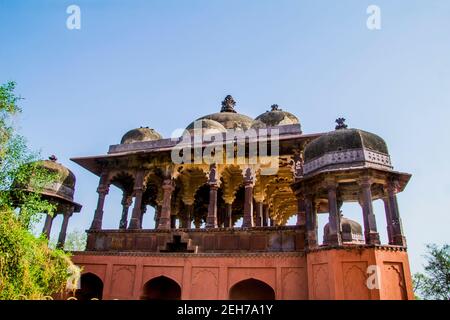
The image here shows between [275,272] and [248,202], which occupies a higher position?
[248,202]

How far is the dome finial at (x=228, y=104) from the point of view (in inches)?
946

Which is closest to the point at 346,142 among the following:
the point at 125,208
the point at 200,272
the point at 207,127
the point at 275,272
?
the point at 275,272

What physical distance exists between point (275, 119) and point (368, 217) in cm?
805

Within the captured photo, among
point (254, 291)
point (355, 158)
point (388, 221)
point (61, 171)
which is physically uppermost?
point (61, 171)

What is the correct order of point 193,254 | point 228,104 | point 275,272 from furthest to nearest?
point 228,104 → point 193,254 → point 275,272

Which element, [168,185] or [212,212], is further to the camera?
[168,185]

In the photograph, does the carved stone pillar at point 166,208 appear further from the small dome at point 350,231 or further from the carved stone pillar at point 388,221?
the carved stone pillar at point 388,221

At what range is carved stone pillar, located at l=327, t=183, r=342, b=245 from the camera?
11.5m

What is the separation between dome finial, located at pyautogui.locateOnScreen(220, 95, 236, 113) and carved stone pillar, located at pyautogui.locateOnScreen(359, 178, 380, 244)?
13.5 meters

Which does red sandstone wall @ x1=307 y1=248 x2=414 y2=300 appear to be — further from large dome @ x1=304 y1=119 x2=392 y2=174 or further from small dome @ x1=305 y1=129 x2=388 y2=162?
small dome @ x1=305 y1=129 x2=388 y2=162

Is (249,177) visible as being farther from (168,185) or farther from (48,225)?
(48,225)

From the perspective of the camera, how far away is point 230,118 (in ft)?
72.7

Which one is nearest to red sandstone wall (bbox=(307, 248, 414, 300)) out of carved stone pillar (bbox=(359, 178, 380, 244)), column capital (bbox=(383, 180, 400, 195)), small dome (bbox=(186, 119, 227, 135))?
carved stone pillar (bbox=(359, 178, 380, 244))
